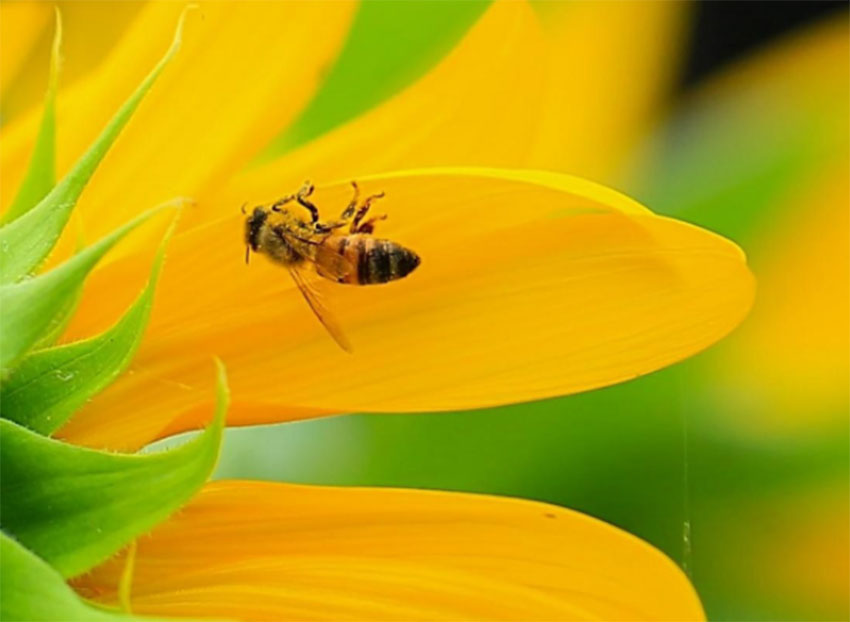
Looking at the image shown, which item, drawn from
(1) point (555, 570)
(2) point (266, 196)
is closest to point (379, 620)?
(1) point (555, 570)

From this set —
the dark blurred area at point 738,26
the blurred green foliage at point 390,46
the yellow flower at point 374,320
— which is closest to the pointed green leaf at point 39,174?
the yellow flower at point 374,320

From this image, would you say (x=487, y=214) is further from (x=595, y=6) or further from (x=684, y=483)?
(x=595, y=6)

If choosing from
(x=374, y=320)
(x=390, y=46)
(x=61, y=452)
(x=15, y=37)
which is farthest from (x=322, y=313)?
(x=390, y=46)

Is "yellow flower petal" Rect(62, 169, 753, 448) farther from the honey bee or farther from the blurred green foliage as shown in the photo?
the blurred green foliage

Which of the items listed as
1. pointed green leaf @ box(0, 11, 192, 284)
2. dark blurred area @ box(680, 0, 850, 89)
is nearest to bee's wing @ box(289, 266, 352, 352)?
pointed green leaf @ box(0, 11, 192, 284)

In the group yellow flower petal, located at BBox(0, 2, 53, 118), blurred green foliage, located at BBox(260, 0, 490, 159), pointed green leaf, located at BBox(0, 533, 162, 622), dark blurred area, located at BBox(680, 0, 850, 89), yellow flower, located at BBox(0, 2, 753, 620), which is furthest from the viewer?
dark blurred area, located at BBox(680, 0, 850, 89)

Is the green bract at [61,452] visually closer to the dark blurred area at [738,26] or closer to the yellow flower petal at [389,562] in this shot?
the yellow flower petal at [389,562]

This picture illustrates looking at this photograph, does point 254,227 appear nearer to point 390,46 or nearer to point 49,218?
point 49,218
